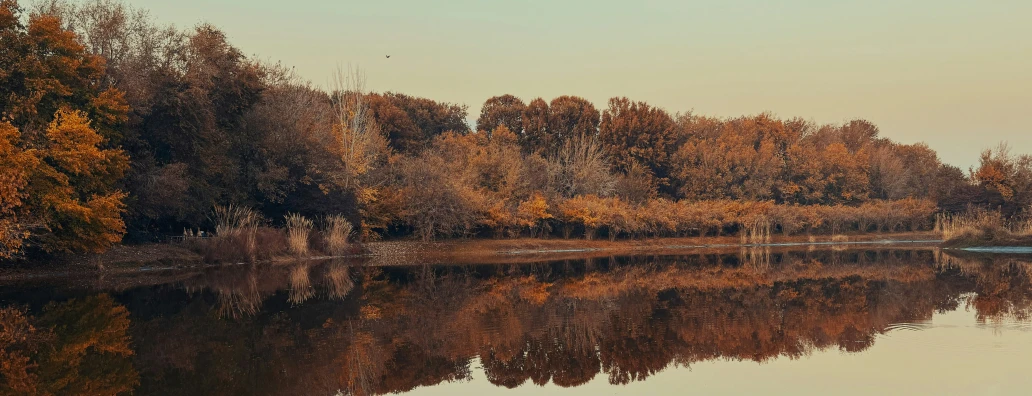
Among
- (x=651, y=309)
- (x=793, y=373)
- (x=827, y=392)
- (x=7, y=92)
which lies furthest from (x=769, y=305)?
(x=7, y=92)

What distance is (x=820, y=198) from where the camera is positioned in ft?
249

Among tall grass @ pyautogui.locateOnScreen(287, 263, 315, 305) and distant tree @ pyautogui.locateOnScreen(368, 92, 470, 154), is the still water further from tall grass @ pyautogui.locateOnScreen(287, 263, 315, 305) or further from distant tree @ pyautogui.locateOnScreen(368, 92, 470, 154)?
distant tree @ pyautogui.locateOnScreen(368, 92, 470, 154)

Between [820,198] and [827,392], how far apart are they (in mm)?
69917

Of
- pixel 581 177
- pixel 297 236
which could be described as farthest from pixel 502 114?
pixel 297 236

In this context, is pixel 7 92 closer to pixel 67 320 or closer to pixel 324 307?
pixel 67 320

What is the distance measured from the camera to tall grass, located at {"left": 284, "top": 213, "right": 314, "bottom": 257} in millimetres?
37594

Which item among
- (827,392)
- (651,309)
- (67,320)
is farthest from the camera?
(651,309)

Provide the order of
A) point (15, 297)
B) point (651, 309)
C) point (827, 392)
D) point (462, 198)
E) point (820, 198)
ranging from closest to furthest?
point (827, 392)
point (651, 309)
point (15, 297)
point (462, 198)
point (820, 198)

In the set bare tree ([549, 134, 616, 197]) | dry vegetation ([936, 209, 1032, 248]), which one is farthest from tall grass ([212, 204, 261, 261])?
dry vegetation ([936, 209, 1032, 248])

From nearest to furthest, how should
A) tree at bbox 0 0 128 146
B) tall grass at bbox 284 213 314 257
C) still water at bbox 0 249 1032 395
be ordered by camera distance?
still water at bbox 0 249 1032 395 → tree at bbox 0 0 128 146 → tall grass at bbox 284 213 314 257

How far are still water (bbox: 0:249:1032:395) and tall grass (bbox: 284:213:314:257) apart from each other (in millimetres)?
11392

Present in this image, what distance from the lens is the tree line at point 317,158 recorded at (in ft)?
88.4

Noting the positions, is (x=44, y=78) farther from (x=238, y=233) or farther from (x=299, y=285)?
(x=299, y=285)

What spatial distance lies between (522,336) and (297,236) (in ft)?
82.8
